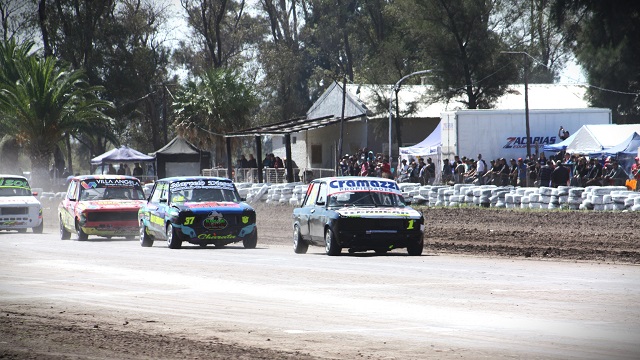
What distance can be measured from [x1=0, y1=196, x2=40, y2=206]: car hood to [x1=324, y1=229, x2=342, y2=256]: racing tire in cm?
1388

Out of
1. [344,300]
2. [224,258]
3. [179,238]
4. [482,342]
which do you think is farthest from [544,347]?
[179,238]

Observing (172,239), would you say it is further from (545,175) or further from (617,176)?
(617,176)

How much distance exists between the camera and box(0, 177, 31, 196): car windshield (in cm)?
3316

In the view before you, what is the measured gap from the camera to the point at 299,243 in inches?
893

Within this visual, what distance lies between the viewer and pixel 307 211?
22.3m

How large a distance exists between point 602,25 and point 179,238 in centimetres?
987

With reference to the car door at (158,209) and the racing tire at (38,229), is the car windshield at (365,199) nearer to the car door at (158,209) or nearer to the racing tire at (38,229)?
the car door at (158,209)

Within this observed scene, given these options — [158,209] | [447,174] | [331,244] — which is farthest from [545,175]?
[331,244]

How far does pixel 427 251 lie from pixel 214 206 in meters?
4.68

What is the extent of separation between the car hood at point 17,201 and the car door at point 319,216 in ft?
43.0

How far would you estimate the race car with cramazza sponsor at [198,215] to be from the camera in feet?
77.0

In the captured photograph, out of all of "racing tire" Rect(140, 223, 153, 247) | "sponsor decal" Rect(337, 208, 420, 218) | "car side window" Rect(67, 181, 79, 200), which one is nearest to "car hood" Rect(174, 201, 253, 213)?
"racing tire" Rect(140, 223, 153, 247)

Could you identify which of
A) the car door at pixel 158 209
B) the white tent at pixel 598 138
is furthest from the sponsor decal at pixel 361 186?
the white tent at pixel 598 138

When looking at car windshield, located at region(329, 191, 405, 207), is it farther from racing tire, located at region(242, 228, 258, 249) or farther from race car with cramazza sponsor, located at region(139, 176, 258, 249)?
racing tire, located at region(242, 228, 258, 249)
